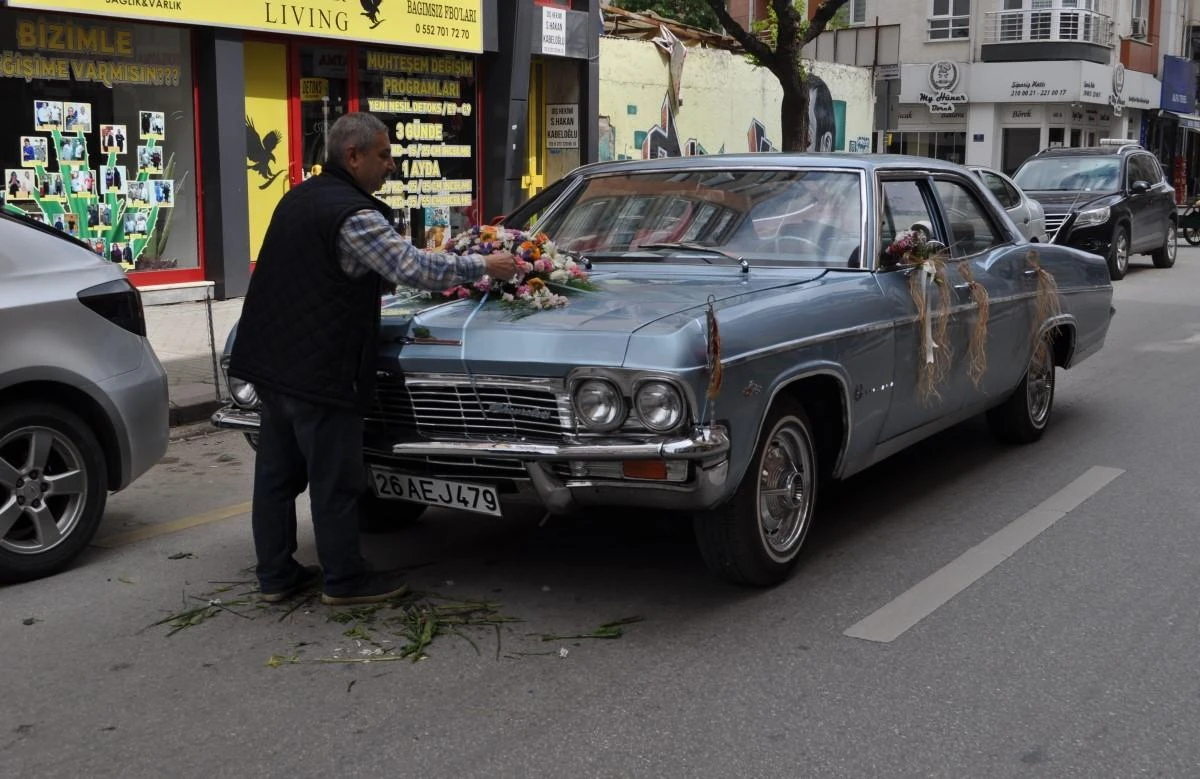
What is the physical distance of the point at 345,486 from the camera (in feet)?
15.8

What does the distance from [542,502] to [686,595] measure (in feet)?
2.54

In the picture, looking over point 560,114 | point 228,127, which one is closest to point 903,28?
point 560,114

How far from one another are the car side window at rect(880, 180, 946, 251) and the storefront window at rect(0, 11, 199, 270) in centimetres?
877

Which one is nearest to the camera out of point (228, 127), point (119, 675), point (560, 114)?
point (119, 675)

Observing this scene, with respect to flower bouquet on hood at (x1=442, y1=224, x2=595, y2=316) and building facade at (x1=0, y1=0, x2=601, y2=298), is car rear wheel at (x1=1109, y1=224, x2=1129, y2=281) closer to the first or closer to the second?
building facade at (x1=0, y1=0, x2=601, y2=298)

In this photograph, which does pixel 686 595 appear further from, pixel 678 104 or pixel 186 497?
pixel 678 104

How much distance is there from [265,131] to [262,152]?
8.8 inches

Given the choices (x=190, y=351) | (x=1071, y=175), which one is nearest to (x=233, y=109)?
(x=190, y=351)

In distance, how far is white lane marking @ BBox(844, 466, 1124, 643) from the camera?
15.6 ft

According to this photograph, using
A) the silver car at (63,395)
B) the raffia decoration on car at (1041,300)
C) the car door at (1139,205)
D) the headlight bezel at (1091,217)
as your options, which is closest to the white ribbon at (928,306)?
the raffia decoration on car at (1041,300)

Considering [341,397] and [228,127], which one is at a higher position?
[228,127]

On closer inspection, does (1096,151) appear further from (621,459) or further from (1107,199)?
(621,459)

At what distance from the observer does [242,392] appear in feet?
17.4

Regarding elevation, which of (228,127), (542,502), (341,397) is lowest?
(542,502)
